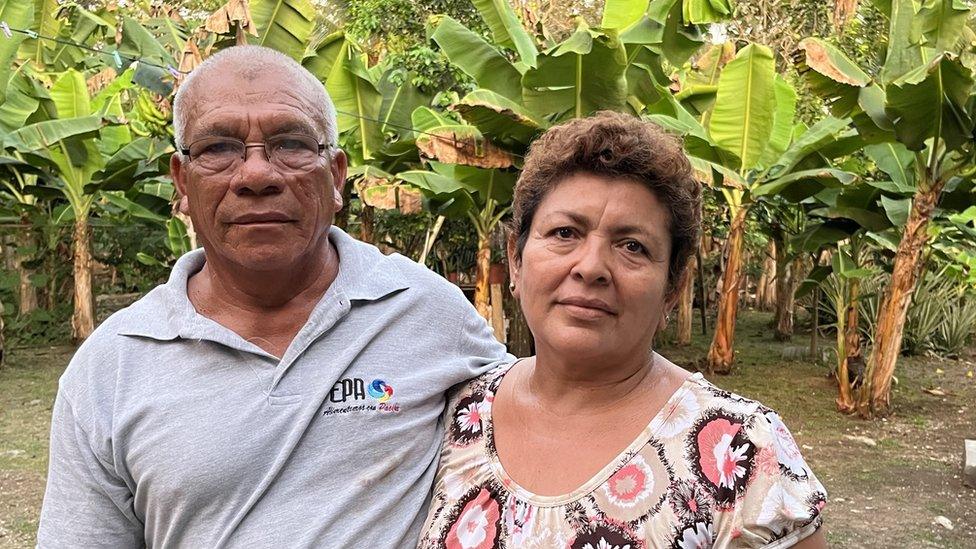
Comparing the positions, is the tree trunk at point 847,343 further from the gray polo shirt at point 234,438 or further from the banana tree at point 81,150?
the banana tree at point 81,150

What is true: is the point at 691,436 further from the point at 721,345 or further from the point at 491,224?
the point at 721,345

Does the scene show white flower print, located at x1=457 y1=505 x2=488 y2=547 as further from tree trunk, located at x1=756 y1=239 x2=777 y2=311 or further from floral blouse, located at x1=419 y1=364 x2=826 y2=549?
tree trunk, located at x1=756 y1=239 x2=777 y2=311

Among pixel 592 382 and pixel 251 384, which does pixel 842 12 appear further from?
pixel 251 384

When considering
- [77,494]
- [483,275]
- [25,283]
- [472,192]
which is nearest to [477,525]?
[77,494]

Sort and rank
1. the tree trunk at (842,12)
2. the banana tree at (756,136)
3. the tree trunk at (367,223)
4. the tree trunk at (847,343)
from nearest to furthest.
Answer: the banana tree at (756,136) → the tree trunk at (847,343) → the tree trunk at (367,223) → the tree trunk at (842,12)

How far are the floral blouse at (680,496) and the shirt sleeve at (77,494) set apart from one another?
2.19ft

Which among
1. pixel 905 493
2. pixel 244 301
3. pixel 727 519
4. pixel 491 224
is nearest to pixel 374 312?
pixel 244 301

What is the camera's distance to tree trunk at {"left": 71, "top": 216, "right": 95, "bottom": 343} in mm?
11367

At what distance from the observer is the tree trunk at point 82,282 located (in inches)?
448

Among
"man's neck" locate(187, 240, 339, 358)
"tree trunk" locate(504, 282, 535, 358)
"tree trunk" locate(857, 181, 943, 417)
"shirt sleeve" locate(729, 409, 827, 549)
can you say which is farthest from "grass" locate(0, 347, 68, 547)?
"tree trunk" locate(857, 181, 943, 417)

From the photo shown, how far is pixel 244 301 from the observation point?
197 centimetres

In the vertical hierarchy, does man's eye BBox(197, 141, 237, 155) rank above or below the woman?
above

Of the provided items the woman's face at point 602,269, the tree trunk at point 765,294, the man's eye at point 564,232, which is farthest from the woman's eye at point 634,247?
the tree trunk at point 765,294

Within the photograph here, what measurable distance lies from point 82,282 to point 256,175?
1094cm
